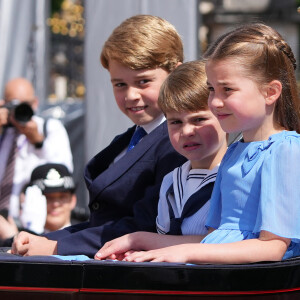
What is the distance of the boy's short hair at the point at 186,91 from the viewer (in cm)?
235

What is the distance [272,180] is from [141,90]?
2.70 feet

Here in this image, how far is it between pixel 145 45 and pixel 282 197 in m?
0.89

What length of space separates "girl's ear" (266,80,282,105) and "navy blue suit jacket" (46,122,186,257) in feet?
1.85

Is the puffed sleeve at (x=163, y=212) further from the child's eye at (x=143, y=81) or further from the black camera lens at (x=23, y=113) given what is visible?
the black camera lens at (x=23, y=113)

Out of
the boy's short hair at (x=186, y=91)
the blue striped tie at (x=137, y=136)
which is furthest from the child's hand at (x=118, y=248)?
the blue striped tie at (x=137, y=136)

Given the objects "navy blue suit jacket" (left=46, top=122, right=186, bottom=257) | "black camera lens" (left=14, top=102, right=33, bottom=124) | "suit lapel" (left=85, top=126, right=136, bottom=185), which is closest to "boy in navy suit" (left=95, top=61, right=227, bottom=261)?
"navy blue suit jacket" (left=46, top=122, right=186, bottom=257)

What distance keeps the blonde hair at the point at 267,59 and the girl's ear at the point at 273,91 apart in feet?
0.05

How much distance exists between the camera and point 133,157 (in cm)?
261

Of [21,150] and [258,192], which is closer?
[258,192]

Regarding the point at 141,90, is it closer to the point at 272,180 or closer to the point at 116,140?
the point at 116,140

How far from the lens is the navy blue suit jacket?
98.7 inches

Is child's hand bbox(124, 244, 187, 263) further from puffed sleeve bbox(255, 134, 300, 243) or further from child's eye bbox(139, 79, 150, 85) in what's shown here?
child's eye bbox(139, 79, 150, 85)

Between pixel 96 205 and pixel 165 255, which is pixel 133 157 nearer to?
pixel 96 205

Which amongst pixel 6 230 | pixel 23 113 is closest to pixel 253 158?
pixel 6 230
